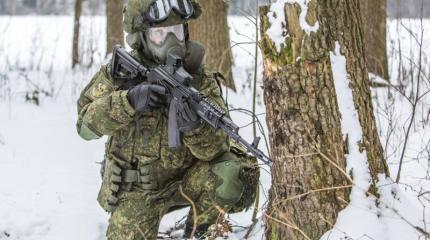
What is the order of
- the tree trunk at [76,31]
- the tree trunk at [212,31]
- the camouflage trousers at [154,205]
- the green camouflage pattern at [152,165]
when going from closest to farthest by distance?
the green camouflage pattern at [152,165], the camouflage trousers at [154,205], the tree trunk at [212,31], the tree trunk at [76,31]

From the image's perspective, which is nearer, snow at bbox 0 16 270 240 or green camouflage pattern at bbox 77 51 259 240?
green camouflage pattern at bbox 77 51 259 240

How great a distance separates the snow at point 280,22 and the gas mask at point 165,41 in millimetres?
618

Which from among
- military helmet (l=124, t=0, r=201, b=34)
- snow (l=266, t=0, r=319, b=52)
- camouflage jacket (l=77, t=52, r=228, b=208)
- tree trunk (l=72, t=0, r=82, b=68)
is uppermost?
tree trunk (l=72, t=0, r=82, b=68)

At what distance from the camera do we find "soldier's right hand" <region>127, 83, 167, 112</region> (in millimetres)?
2822

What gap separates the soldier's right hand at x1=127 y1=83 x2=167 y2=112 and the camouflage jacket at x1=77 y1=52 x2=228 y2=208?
0.27 feet

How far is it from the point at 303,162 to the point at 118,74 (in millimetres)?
1074

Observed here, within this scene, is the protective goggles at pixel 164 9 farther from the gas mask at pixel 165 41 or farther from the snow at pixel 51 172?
the snow at pixel 51 172

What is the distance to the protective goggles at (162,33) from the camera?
3043 millimetres

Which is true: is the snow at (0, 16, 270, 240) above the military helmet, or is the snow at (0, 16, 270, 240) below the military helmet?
below

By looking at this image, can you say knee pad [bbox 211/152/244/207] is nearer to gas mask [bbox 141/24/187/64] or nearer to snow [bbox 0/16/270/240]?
snow [bbox 0/16/270/240]

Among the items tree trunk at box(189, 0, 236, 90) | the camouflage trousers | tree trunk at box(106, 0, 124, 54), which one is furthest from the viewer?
tree trunk at box(106, 0, 124, 54)

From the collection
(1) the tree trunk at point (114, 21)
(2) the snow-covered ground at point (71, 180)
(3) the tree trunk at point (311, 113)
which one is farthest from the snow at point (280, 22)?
(1) the tree trunk at point (114, 21)

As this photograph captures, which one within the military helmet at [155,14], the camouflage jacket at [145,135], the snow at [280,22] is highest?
the military helmet at [155,14]

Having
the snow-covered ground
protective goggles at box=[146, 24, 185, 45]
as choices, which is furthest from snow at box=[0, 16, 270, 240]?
protective goggles at box=[146, 24, 185, 45]
